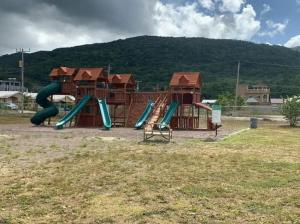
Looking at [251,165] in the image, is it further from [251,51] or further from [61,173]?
[251,51]

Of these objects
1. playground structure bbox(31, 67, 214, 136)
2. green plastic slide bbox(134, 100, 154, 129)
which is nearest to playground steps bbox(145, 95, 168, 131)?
playground structure bbox(31, 67, 214, 136)

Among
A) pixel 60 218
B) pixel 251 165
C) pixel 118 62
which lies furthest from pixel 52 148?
pixel 118 62

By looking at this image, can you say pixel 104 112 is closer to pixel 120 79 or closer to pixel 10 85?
pixel 120 79

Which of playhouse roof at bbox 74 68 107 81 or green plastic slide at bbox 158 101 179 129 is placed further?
playhouse roof at bbox 74 68 107 81

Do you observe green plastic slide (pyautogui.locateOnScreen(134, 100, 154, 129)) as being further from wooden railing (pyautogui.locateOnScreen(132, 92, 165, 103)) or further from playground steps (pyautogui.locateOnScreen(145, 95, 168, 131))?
playground steps (pyautogui.locateOnScreen(145, 95, 168, 131))

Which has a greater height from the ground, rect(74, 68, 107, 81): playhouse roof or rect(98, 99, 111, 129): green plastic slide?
rect(74, 68, 107, 81): playhouse roof

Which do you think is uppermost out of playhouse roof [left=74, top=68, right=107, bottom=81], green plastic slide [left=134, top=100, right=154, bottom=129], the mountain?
the mountain

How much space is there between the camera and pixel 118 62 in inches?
5349

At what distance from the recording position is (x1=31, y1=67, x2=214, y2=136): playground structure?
27564 mm

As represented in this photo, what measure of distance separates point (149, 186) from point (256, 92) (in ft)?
403

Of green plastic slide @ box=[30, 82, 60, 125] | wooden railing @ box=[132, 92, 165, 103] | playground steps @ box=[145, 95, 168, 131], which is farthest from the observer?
green plastic slide @ box=[30, 82, 60, 125]

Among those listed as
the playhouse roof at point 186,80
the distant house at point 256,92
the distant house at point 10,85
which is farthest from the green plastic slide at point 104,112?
the distant house at point 10,85

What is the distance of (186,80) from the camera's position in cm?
2783

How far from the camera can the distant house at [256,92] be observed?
124 meters
